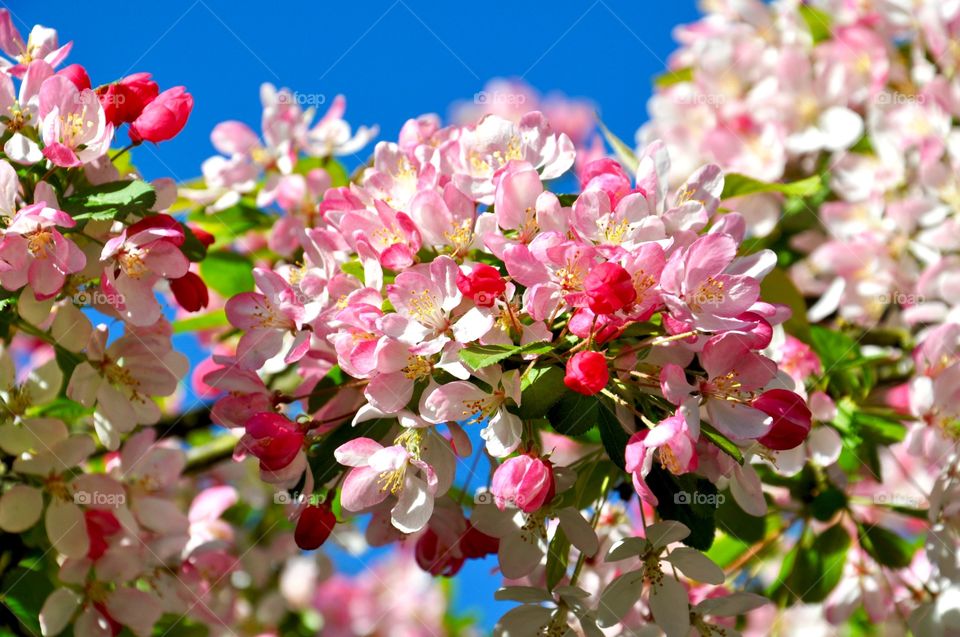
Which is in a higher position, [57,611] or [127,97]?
[127,97]

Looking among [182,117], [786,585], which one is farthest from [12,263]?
[786,585]

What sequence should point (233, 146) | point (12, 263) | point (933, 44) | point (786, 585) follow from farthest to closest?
point (933, 44) → point (233, 146) → point (786, 585) → point (12, 263)

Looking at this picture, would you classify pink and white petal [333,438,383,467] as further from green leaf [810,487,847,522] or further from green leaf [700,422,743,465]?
green leaf [810,487,847,522]

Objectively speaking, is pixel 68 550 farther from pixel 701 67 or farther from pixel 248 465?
pixel 701 67

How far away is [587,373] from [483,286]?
0.50 ft

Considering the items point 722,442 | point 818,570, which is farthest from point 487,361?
point 818,570

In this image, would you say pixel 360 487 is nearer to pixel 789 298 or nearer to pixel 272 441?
pixel 272 441

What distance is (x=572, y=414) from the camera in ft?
3.74

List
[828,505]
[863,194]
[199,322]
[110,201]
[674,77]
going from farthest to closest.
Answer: [674,77] < [863,194] < [199,322] < [828,505] < [110,201]

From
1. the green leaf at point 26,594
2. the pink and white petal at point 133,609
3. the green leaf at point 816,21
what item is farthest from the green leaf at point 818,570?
the green leaf at point 816,21

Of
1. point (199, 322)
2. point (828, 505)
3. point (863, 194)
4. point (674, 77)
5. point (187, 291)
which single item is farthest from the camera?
point (674, 77)

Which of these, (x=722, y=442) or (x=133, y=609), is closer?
(x=722, y=442)

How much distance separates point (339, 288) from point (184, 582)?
0.67m

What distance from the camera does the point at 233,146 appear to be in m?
1.83
